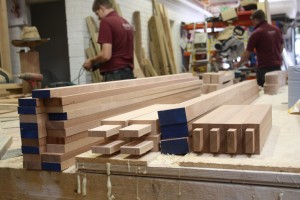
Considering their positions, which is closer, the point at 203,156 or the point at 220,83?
the point at 203,156

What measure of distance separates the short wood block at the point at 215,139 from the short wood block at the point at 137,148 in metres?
0.21

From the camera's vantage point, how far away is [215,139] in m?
1.10

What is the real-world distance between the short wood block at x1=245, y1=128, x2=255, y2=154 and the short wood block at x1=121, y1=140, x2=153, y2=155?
1.03ft

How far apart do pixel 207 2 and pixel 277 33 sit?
919 cm

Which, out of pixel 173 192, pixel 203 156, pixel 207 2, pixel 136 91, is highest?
pixel 207 2

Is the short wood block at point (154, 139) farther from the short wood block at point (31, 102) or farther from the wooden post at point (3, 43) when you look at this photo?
the wooden post at point (3, 43)

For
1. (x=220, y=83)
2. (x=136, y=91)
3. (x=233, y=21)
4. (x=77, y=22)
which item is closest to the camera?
(x=136, y=91)

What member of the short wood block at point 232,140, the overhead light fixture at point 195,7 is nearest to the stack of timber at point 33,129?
the short wood block at point 232,140

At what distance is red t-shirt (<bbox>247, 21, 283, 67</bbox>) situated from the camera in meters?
4.99

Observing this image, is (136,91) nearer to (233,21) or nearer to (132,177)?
(132,177)

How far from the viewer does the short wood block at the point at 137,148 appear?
1091 millimetres

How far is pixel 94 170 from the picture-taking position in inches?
45.3

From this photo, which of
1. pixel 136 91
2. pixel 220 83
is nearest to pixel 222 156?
pixel 136 91

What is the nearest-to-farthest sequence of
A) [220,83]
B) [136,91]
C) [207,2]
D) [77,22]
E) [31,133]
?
[31,133] < [136,91] < [220,83] < [77,22] < [207,2]
